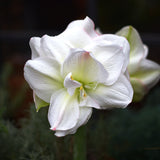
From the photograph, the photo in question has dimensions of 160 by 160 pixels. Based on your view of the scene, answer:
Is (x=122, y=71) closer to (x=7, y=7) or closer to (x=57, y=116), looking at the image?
(x=57, y=116)

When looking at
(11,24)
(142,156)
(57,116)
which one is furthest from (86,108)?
(11,24)

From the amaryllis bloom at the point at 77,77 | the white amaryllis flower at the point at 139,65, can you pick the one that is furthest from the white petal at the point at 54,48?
the white amaryllis flower at the point at 139,65

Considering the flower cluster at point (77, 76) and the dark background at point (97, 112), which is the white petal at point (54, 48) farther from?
the dark background at point (97, 112)

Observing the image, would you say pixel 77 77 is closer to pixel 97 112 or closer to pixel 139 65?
pixel 139 65

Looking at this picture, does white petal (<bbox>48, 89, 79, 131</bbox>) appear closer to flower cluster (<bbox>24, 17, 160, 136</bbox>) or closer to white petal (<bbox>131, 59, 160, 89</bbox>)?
flower cluster (<bbox>24, 17, 160, 136</bbox>)

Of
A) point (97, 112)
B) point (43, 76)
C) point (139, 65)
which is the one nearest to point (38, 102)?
point (43, 76)

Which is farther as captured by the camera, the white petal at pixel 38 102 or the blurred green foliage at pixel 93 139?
the blurred green foliage at pixel 93 139
